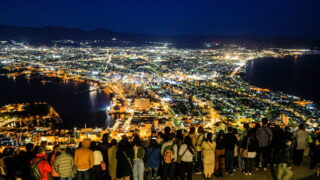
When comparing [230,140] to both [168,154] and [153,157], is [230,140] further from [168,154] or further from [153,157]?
[153,157]

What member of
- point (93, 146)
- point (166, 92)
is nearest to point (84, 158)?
point (93, 146)

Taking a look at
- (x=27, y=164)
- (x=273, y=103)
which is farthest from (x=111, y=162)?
(x=273, y=103)

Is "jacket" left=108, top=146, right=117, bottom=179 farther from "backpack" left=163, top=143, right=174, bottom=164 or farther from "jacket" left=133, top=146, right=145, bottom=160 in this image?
"backpack" left=163, top=143, right=174, bottom=164

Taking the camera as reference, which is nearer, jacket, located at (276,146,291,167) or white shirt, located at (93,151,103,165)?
jacket, located at (276,146,291,167)

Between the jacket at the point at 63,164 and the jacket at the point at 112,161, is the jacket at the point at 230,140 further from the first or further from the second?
the jacket at the point at 63,164

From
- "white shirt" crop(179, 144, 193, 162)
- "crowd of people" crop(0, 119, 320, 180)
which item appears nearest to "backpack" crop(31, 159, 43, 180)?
"crowd of people" crop(0, 119, 320, 180)

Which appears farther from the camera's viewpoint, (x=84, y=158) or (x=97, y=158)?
(x=97, y=158)

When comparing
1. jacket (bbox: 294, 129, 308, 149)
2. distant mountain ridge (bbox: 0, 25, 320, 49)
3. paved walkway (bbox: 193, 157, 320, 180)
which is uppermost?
distant mountain ridge (bbox: 0, 25, 320, 49)

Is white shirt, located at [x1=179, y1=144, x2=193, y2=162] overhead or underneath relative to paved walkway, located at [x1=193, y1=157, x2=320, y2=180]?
overhead

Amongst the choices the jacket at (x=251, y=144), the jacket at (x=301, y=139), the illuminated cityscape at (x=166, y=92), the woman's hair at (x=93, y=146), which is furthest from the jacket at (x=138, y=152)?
the illuminated cityscape at (x=166, y=92)
